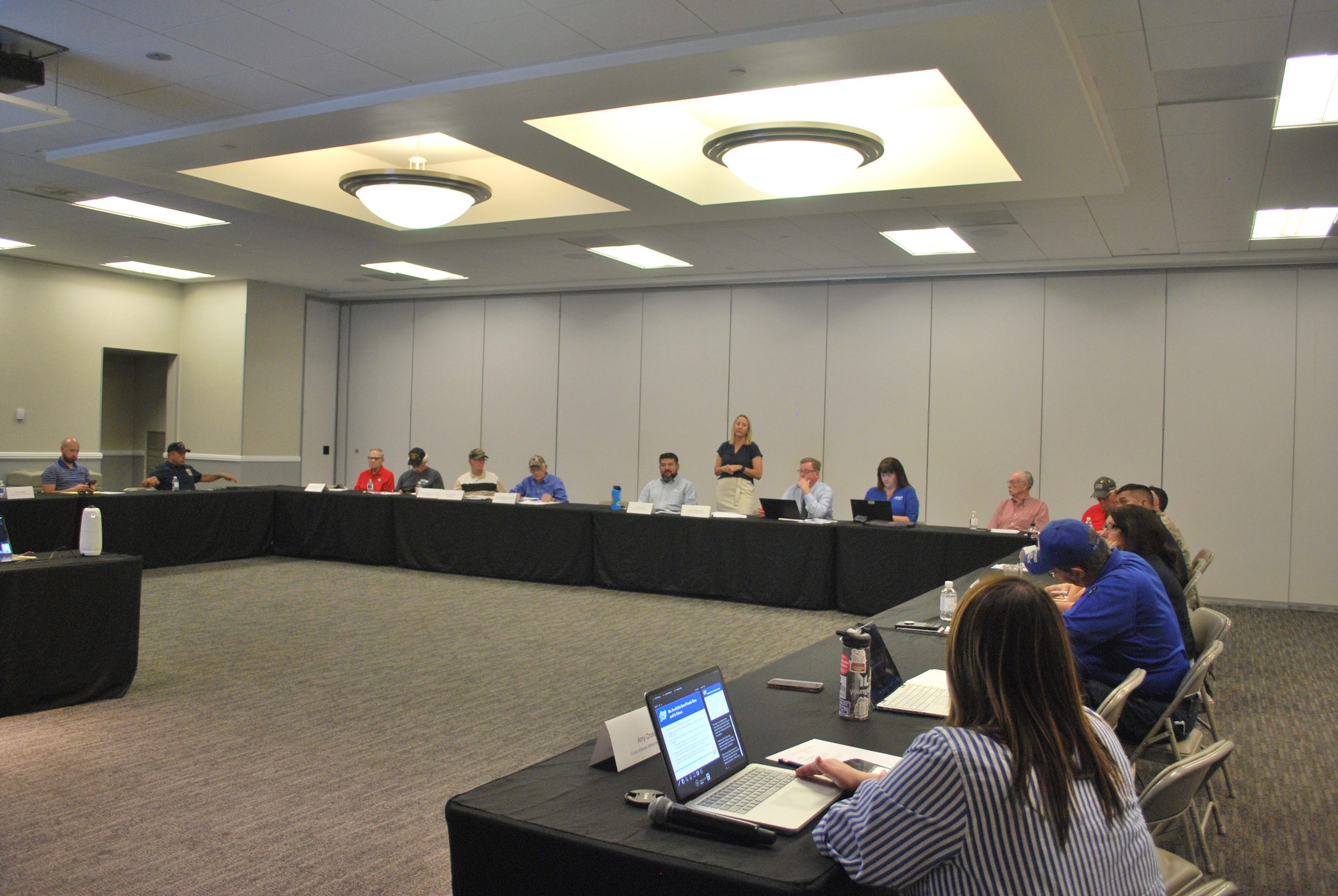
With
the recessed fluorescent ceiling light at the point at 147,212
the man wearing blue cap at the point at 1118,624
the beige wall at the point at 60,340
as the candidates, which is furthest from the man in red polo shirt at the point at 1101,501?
the beige wall at the point at 60,340

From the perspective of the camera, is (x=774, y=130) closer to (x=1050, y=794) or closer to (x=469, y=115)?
(x=469, y=115)

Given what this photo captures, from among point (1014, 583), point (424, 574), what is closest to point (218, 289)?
point (424, 574)

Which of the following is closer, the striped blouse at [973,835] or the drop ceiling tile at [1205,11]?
the striped blouse at [973,835]

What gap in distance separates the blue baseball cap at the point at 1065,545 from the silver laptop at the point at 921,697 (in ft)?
1.86

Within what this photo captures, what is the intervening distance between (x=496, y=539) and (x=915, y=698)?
6.82 meters

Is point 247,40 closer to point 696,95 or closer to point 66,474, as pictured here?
point 696,95

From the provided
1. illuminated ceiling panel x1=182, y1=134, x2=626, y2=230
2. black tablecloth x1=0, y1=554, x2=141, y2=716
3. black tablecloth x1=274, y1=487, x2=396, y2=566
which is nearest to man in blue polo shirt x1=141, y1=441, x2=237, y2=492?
black tablecloth x1=274, y1=487, x2=396, y2=566

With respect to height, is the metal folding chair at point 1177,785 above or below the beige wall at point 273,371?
below

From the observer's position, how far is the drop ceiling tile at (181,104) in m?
5.18

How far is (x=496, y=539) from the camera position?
29.9 ft

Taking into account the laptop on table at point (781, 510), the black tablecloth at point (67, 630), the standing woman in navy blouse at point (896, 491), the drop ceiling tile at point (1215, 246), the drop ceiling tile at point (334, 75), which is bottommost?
the black tablecloth at point (67, 630)

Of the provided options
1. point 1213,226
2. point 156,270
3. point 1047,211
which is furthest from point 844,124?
point 156,270

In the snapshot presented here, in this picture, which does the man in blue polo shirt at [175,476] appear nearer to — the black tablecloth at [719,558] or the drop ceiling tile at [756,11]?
the black tablecloth at [719,558]

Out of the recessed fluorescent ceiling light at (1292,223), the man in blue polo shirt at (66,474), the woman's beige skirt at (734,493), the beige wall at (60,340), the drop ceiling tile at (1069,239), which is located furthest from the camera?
the beige wall at (60,340)
